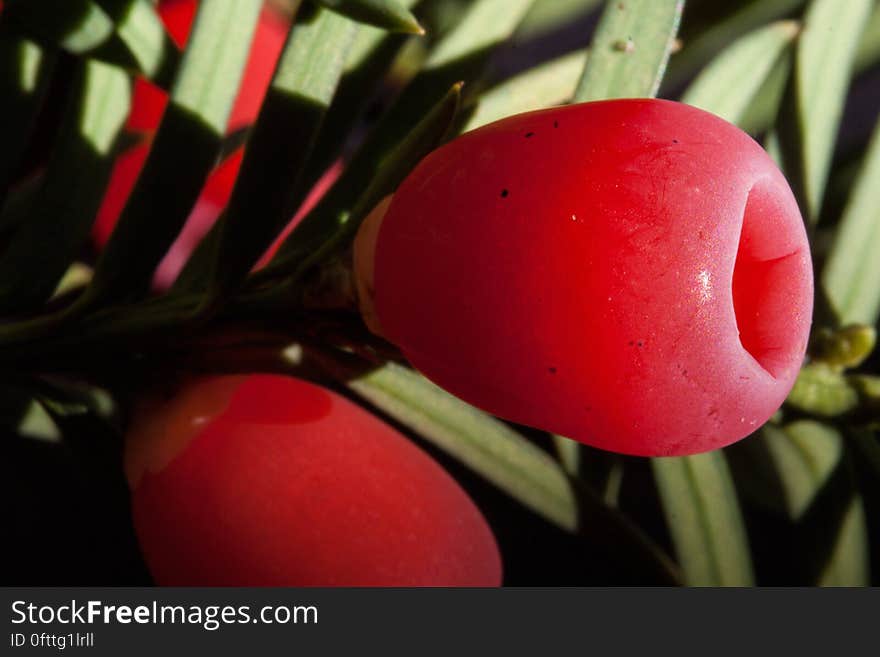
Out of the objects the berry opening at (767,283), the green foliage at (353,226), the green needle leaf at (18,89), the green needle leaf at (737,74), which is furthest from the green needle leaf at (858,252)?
the green needle leaf at (18,89)

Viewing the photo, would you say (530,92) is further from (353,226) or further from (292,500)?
(292,500)

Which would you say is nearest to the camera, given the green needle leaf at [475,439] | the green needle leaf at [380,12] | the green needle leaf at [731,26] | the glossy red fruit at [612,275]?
the glossy red fruit at [612,275]

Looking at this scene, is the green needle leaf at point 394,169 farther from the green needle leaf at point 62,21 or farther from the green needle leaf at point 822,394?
the green needle leaf at point 822,394

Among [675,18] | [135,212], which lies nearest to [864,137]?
[675,18]

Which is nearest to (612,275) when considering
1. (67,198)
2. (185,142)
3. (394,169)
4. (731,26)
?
(394,169)

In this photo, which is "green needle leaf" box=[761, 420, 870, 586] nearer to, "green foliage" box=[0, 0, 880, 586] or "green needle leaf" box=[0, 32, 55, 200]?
"green foliage" box=[0, 0, 880, 586]

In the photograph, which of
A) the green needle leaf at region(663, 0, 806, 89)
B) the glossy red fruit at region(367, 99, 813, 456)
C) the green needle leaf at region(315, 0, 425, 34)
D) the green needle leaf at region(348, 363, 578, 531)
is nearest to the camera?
the glossy red fruit at region(367, 99, 813, 456)

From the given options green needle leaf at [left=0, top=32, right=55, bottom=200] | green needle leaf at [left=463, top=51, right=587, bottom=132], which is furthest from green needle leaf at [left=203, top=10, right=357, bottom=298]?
green needle leaf at [left=0, top=32, right=55, bottom=200]
